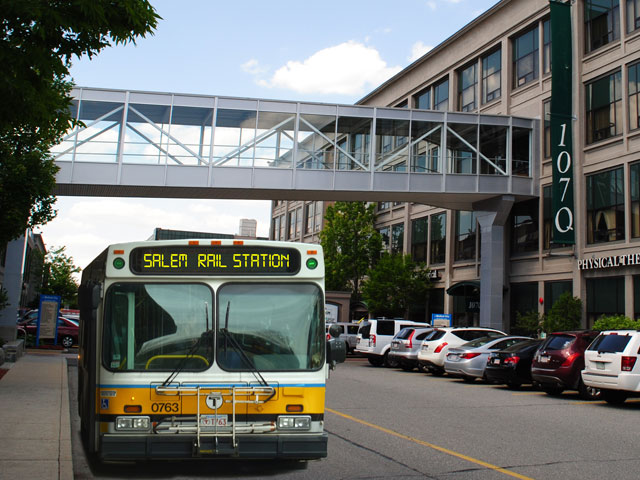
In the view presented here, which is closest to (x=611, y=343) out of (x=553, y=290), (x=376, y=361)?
(x=376, y=361)

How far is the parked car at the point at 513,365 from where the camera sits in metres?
19.2

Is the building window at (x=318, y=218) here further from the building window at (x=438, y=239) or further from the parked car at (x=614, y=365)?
the parked car at (x=614, y=365)

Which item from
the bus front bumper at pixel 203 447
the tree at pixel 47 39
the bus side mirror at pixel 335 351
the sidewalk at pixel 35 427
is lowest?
the sidewalk at pixel 35 427

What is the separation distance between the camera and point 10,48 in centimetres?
745

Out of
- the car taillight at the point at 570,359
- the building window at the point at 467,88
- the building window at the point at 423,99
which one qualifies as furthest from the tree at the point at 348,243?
the car taillight at the point at 570,359

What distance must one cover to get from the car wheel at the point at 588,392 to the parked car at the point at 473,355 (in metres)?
4.27

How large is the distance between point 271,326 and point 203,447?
1.40 meters

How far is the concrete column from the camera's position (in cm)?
3077

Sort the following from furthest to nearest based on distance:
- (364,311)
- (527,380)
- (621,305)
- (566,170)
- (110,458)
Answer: (364,311) < (566,170) < (621,305) < (527,380) < (110,458)

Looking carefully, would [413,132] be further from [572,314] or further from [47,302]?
[47,302]

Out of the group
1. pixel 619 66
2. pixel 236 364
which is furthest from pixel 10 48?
pixel 619 66

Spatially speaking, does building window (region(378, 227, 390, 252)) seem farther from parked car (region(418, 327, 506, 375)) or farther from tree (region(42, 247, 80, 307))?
tree (region(42, 247, 80, 307))

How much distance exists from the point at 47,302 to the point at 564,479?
27640 millimetres

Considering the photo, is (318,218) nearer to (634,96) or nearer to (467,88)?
(467,88)
